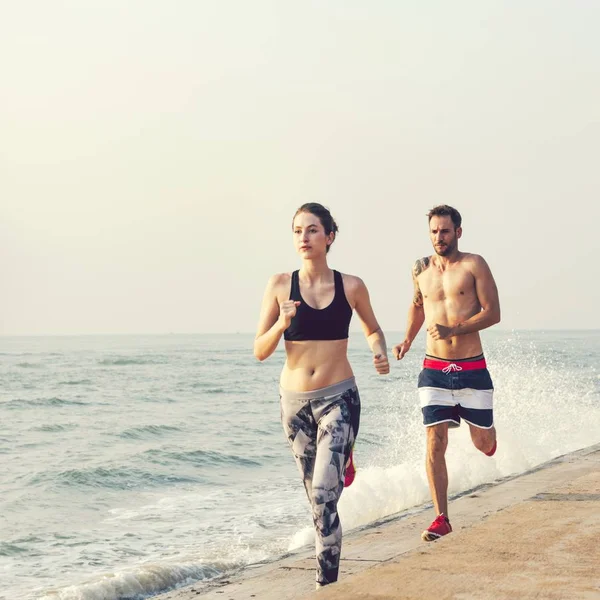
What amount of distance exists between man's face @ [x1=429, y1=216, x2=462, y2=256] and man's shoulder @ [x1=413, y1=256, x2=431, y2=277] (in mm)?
217

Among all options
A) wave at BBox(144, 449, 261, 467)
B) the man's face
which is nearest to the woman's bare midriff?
the man's face

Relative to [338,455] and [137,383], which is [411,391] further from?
[338,455]

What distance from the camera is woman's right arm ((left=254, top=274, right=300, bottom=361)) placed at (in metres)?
4.61

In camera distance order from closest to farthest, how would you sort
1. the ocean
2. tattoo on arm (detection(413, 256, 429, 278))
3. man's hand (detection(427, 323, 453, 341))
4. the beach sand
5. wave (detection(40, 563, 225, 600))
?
the beach sand < man's hand (detection(427, 323, 453, 341)) < tattoo on arm (detection(413, 256, 429, 278)) < wave (detection(40, 563, 225, 600)) < the ocean

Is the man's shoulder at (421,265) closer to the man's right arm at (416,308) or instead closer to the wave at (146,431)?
the man's right arm at (416,308)

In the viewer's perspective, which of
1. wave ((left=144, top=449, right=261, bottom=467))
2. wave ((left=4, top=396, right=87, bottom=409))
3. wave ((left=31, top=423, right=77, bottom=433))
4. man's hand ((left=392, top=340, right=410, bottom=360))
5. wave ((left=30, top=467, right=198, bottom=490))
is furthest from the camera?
wave ((left=4, top=396, right=87, bottom=409))

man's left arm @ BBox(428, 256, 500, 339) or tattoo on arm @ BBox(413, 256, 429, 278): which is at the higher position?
tattoo on arm @ BBox(413, 256, 429, 278)

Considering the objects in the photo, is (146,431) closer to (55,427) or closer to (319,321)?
(55,427)

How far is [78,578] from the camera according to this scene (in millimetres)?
8273

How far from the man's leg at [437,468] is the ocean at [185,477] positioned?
133 cm

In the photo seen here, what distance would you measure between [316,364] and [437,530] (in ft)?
5.54

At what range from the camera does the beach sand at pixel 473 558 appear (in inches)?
141

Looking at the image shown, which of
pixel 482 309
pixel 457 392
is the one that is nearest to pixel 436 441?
pixel 457 392

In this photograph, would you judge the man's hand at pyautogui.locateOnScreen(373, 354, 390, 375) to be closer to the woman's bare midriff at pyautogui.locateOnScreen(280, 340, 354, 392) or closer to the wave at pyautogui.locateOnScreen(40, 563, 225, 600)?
the woman's bare midriff at pyautogui.locateOnScreen(280, 340, 354, 392)
